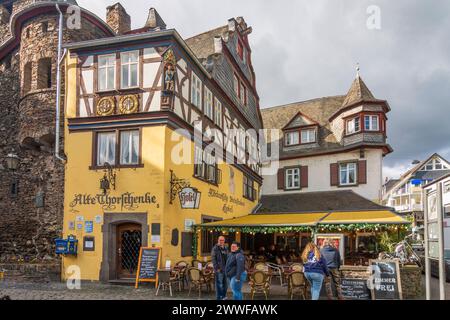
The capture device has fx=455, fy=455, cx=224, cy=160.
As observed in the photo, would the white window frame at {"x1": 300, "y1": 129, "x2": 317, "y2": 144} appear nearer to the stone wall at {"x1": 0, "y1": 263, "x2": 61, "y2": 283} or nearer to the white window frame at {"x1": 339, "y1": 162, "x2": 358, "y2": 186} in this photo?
the white window frame at {"x1": 339, "y1": 162, "x2": 358, "y2": 186}

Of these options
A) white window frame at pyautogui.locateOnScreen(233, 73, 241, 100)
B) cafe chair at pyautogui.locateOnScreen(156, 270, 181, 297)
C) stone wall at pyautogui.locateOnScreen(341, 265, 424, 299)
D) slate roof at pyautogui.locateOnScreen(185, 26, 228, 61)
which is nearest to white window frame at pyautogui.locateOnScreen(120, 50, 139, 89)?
slate roof at pyautogui.locateOnScreen(185, 26, 228, 61)

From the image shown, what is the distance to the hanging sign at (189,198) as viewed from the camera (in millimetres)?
13891

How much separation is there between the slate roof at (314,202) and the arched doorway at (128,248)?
37.8 ft

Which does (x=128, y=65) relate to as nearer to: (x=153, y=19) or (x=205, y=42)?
(x=205, y=42)

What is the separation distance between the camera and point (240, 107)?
2291 cm

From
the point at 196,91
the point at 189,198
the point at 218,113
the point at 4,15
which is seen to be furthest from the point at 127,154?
the point at 4,15

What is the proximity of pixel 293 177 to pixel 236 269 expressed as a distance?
66.1 feet

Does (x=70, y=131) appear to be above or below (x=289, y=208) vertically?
above

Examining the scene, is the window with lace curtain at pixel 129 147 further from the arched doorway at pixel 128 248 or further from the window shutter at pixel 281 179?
the window shutter at pixel 281 179
